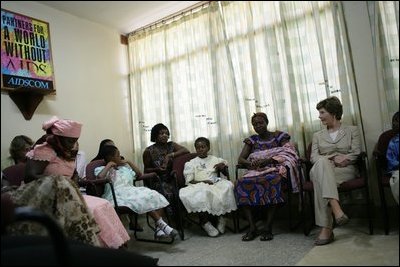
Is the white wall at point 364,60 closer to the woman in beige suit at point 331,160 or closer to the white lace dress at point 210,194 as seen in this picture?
the woman in beige suit at point 331,160

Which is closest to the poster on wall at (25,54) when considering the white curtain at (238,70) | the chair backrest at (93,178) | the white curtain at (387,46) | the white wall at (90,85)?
the white wall at (90,85)

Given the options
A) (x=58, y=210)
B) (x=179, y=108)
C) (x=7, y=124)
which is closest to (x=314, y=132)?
(x=179, y=108)

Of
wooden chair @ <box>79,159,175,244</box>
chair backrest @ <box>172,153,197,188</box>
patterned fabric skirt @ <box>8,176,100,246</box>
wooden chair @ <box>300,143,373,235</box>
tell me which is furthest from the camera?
chair backrest @ <box>172,153,197,188</box>

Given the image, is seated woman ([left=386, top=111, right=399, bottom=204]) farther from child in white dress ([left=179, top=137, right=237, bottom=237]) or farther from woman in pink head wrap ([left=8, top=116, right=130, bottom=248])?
child in white dress ([left=179, top=137, right=237, bottom=237])

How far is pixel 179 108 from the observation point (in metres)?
1.45

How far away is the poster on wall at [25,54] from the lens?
0.89 meters

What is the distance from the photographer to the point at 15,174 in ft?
3.34

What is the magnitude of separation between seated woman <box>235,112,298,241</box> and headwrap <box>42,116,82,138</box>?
3.17 ft

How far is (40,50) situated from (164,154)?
137 cm

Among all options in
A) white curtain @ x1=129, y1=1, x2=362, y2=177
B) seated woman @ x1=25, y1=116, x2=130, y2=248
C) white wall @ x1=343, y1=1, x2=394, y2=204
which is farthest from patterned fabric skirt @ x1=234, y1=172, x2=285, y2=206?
white wall @ x1=343, y1=1, x2=394, y2=204

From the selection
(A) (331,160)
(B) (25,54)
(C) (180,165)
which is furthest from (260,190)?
(B) (25,54)

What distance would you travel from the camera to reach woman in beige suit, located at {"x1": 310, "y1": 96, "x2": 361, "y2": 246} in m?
1.51

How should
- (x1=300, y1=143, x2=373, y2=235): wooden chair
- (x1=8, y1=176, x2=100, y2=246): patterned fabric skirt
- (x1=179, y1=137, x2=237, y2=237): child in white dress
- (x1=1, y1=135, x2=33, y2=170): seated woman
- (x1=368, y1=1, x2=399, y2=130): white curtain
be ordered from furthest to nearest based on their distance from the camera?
(x1=179, y1=137, x2=237, y2=237): child in white dress < (x1=300, y1=143, x2=373, y2=235): wooden chair < (x1=8, y1=176, x2=100, y2=246): patterned fabric skirt < (x1=1, y1=135, x2=33, y2=170): seated woman < (x1=368, y1=1, x2=399, y2=130): white curtain

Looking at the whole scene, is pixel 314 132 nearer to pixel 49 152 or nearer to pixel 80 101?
pixel 80 101
